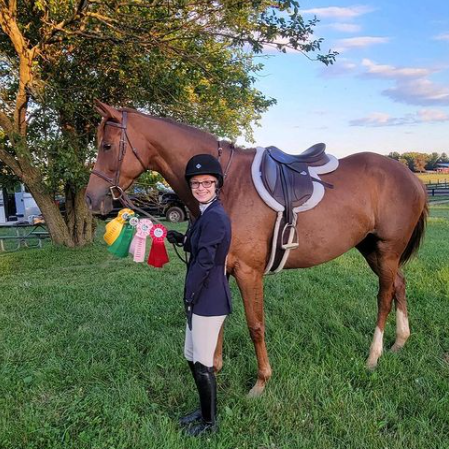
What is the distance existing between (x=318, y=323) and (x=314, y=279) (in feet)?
5.82

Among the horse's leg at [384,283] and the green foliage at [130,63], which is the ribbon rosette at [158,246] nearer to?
the horse's leg at [384,283]

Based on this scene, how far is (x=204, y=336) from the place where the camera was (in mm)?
2414

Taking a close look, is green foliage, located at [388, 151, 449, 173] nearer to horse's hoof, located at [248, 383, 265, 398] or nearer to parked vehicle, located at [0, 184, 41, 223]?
parked vehicle, located at [0, 184, 41, 223]

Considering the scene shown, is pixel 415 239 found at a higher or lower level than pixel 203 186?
lower

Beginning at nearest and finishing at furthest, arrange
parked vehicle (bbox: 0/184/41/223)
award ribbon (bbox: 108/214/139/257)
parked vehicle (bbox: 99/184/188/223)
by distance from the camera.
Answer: award ribbon (bbox: 108/214/139/257) < parked vehicle (bbox: 99/184/188/223) < parked vehicle (bbox: 0/184/41/223)

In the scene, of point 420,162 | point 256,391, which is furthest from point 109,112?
point 420,162

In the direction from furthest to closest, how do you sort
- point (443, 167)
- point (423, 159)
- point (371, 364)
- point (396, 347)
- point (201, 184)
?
point (423, 159)
point (443, 167)
point (396, 347)
point (371, 364)
point (201, 184)

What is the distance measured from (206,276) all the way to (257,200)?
84 centimetres

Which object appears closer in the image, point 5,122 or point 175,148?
point 175,148

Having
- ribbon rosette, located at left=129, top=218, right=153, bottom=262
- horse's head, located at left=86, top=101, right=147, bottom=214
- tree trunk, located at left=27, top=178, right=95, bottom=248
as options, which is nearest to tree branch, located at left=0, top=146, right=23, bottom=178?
tree trunk, located at left=27, top=178, right=95, bottom=248

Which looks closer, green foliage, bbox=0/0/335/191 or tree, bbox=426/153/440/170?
green foliage, bbox=0/0/335/191

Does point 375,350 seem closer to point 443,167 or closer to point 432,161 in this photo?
point 443,167

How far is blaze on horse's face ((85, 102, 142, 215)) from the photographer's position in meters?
2.72

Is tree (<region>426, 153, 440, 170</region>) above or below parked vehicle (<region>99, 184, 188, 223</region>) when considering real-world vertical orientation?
above
